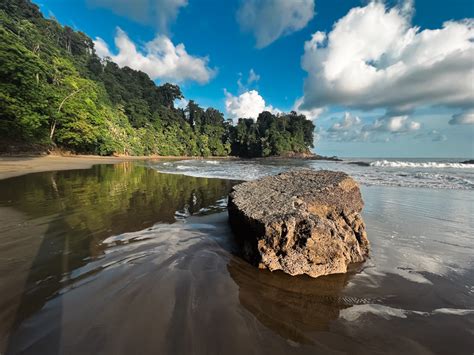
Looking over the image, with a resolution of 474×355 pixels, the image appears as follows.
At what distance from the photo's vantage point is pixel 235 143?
92688mm

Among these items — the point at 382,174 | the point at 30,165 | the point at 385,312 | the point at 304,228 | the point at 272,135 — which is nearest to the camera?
the point at 385,312

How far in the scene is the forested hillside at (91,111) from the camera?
17.9m

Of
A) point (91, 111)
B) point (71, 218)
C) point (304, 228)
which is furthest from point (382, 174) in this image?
point (91, 111)

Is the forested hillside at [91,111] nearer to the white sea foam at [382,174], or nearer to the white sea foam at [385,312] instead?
the white sea foam at [382,174]

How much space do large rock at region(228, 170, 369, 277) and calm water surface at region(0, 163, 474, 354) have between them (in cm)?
20

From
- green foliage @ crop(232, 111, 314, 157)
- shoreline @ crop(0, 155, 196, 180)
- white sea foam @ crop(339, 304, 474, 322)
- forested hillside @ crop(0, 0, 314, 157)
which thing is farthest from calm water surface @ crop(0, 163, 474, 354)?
green foliage @ crop(232, 111, 314, 157)

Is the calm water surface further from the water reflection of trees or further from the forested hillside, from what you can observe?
the forested hillside

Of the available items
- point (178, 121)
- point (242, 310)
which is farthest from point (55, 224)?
point (178, 121)

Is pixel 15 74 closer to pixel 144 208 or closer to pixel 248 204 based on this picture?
pixel 144 208

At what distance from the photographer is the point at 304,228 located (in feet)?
10.0

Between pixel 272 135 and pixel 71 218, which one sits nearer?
pixel 71 218

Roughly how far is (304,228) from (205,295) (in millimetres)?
1504

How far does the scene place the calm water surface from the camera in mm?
1788

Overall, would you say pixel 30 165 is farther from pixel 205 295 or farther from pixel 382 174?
pixel 382 174
